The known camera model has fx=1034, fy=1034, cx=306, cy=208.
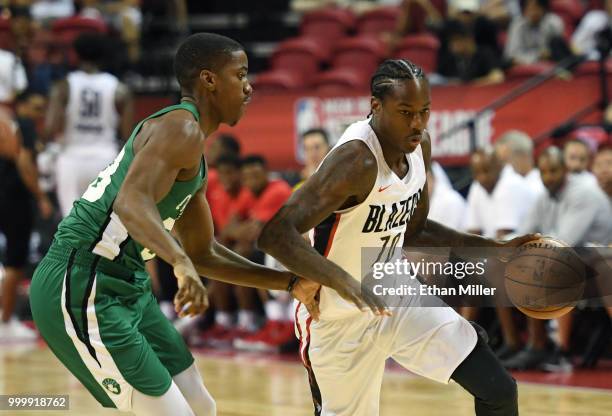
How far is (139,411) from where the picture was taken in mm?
3717

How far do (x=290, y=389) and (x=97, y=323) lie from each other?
3587mm

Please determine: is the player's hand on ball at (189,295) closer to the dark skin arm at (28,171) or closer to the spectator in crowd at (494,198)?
the spectator in crowd at (494,198)

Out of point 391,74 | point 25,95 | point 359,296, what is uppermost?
point 391,74

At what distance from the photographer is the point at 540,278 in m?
4.65

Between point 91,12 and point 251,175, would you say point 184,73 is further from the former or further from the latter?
point 91,12

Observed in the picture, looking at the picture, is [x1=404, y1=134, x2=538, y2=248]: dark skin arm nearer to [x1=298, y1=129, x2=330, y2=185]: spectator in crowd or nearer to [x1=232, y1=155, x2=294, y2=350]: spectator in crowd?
[x1=298, y1=129, x2=330, y2=185]: spectator in crowd

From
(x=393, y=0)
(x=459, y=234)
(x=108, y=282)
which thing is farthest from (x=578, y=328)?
(x=393, y=0)

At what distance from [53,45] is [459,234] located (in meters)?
8.97

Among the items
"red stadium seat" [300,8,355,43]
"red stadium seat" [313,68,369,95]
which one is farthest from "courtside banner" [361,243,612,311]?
"red stadium seat" [300,8,355,43]

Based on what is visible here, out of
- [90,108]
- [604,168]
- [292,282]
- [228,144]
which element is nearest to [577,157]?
[604,168]

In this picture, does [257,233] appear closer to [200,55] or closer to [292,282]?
[292,282]

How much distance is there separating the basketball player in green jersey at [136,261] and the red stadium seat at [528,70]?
6603 millimetres

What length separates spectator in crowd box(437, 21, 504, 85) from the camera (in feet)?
34.5

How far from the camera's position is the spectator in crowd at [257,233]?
8.84 metres
